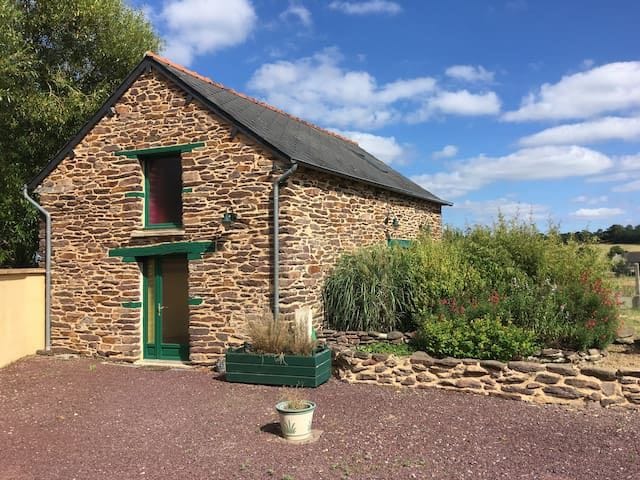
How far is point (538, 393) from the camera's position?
727cm

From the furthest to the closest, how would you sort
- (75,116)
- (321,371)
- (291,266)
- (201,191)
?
1. (75,116)
2. (201,191)
3. (291,266)
4. (321,371)

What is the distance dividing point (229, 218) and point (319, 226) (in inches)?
69.0

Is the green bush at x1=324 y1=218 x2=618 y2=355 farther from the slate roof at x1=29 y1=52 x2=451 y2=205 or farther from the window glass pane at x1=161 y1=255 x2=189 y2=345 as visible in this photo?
the window glass pane at x1=161 y1=255 x2=189 y2=345

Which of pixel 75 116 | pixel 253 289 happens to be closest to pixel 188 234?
pixel 253 289

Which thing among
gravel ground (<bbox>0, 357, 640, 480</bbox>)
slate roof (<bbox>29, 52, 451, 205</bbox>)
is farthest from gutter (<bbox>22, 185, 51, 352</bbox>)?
gravel ground (<bbox>0, 357, 640, 480</bbox>)

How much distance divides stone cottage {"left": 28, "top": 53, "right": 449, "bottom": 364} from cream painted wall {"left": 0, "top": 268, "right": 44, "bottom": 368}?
1.03ft

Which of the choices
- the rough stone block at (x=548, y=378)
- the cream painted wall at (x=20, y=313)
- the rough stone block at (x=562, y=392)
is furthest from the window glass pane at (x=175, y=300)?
the rough stone block at (x=562, y=392)

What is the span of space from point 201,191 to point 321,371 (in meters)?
4.07

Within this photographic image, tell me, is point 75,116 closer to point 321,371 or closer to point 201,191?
point 201,191

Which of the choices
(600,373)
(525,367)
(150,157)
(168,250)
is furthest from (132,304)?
(600,373)

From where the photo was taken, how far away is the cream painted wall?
9867 mm

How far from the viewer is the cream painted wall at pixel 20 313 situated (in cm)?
987

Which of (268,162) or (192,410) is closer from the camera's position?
(192,410)

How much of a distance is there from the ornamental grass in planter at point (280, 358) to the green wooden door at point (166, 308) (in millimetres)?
2210
